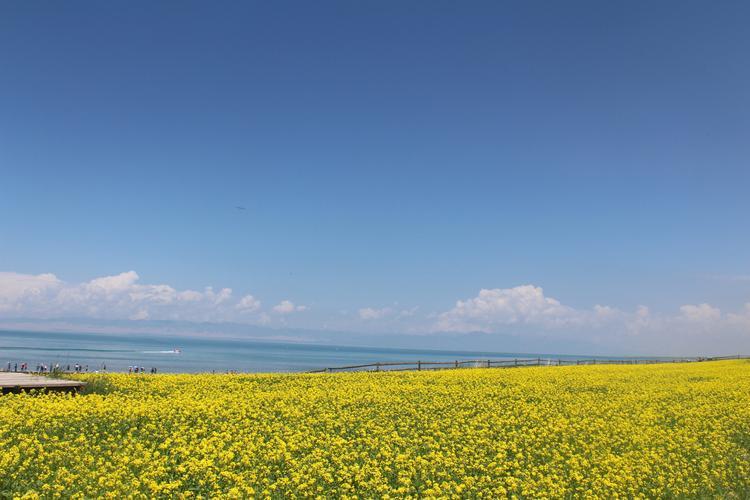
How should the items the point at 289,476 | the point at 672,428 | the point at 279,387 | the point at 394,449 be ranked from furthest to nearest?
the point at 279,387, the point at 672,428, the point at 394,449, the point at 289,476

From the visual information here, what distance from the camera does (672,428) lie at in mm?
16891

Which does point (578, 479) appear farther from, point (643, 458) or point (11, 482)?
point (11, 482)

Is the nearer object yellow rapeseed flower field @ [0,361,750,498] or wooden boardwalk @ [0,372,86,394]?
yellow rapeseed flower field @ [0,361,750,498]

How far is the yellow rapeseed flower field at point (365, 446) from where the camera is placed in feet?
31.4

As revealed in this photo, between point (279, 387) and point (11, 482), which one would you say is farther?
point (279, 387)

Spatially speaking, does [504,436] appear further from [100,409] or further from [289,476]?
[100,409]

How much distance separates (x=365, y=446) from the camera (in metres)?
12.5

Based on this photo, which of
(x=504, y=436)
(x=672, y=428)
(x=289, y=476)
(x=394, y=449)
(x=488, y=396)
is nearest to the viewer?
(x=289, y=476)

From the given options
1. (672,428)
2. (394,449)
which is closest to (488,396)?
(672,428)

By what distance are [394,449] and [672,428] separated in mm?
10048

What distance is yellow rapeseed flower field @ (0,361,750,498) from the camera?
9586mm

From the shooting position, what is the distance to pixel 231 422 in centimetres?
1431

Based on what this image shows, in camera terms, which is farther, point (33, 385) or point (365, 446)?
point (33, 385)

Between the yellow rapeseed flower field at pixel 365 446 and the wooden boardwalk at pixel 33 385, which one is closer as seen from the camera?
the yellow rapeseed flower field at pixel 365 446
